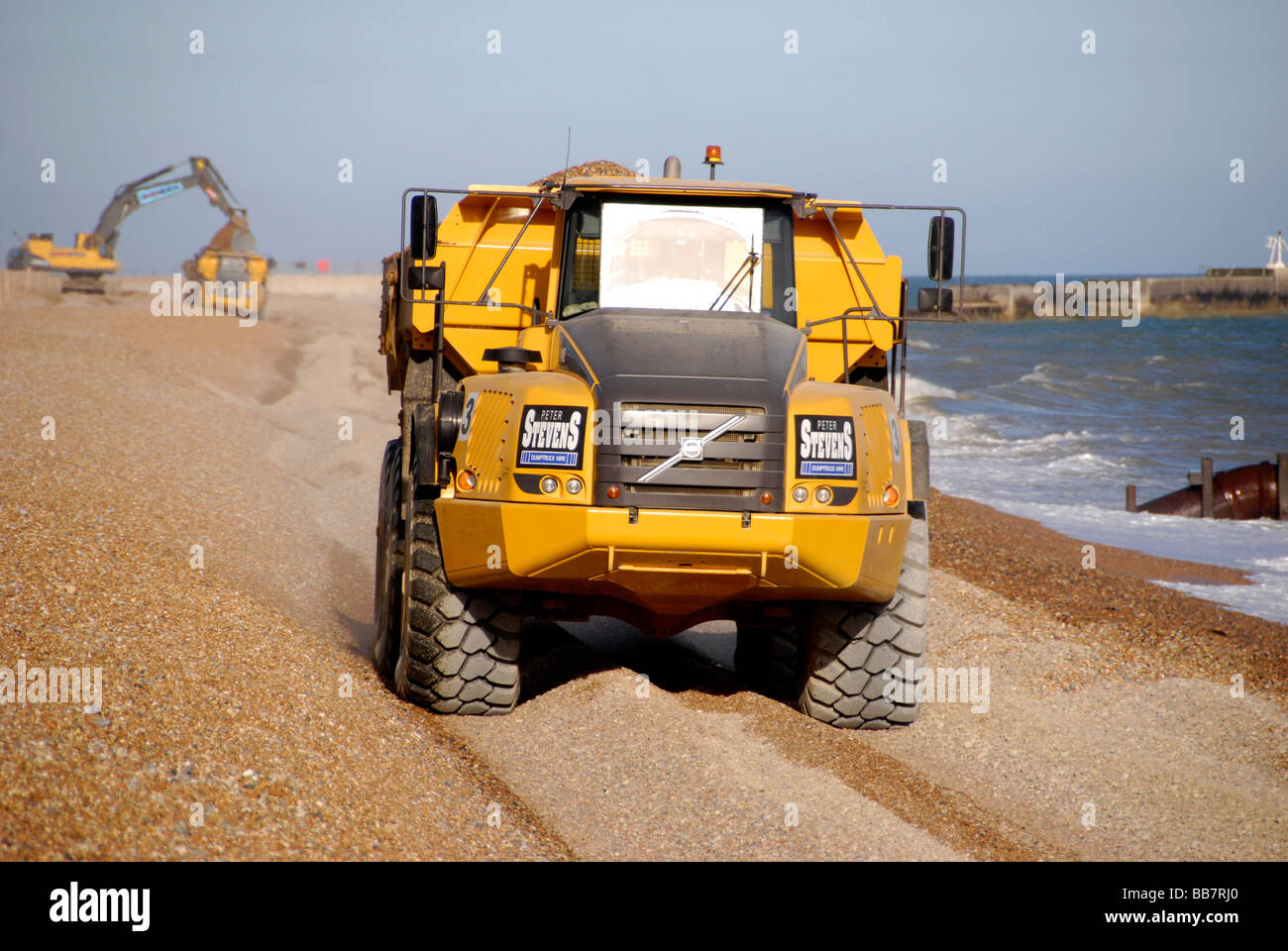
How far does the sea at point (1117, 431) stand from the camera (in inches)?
629

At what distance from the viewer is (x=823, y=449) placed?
5836 millimetres

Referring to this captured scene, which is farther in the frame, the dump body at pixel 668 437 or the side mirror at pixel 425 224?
the side mirror at pixel 425 224

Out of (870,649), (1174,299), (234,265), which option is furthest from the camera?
(1174,299)

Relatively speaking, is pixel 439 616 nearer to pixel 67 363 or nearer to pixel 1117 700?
pixel 1117 700

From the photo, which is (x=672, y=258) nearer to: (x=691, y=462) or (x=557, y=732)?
(x=691, y=462)

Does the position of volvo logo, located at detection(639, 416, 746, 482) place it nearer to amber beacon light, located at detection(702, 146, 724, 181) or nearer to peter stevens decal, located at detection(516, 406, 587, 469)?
peter stevens decal, located at detection(516, 406, 587, 469)

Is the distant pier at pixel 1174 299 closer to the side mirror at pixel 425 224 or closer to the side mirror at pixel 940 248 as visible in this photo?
the side mirror at pixel 940 248

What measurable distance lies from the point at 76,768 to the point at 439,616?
2.19 m

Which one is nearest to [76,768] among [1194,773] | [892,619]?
[892,619]

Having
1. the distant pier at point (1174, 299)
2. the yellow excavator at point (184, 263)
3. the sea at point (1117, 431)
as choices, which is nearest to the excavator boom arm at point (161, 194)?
the yellow excavator at point (184, 263)

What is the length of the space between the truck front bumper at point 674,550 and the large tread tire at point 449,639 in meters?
0.36

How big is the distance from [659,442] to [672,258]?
1.75 metres

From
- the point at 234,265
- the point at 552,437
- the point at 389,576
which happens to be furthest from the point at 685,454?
the point at 234,265

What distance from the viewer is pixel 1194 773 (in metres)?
6.67
